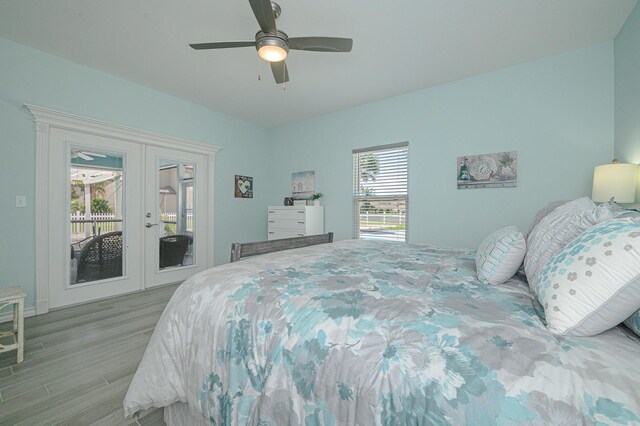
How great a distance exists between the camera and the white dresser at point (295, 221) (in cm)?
419

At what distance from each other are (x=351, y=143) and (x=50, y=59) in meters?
3.63

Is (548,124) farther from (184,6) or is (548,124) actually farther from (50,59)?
(50,59)

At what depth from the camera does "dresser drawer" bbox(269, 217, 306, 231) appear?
166 inches

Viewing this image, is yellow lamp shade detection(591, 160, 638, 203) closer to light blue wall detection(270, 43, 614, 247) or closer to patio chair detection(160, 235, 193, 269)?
light blue wall detection(270, 43, 614, 247)

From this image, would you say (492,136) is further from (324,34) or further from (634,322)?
(634,322)

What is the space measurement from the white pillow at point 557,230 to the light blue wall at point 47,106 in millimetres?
4122

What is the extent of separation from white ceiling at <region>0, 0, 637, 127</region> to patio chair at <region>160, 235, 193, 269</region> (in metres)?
2.09

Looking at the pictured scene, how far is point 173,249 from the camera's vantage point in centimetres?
387

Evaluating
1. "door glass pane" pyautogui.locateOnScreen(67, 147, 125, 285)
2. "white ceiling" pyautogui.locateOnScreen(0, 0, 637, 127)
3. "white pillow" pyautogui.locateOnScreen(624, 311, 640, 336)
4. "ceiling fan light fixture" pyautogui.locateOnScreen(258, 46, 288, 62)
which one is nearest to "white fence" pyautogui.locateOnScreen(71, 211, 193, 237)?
"door glass pane" pyautogui.locateOnScreen(67, 147, 125, 285)

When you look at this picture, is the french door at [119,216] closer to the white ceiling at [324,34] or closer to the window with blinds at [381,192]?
the white ceiling at [324,34]

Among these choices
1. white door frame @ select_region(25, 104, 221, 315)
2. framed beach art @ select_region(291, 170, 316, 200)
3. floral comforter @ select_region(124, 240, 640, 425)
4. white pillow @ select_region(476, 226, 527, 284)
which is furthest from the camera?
framed beach art @ select_region(291, 170, 316, 200)

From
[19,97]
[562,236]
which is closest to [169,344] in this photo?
[562,236]

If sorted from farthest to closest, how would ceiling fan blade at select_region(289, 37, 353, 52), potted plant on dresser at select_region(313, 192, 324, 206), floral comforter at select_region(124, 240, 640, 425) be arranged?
potted plant on dresser at select_region(313, 192, 324, 206) < ceiling fan blade at select_region(289, 37, 353, 52) < floral comforter at select_region(124, 240, 640, 425)

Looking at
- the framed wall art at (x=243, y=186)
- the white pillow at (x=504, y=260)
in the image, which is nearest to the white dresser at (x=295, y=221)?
the framed wall art at (x=243, y=186)
